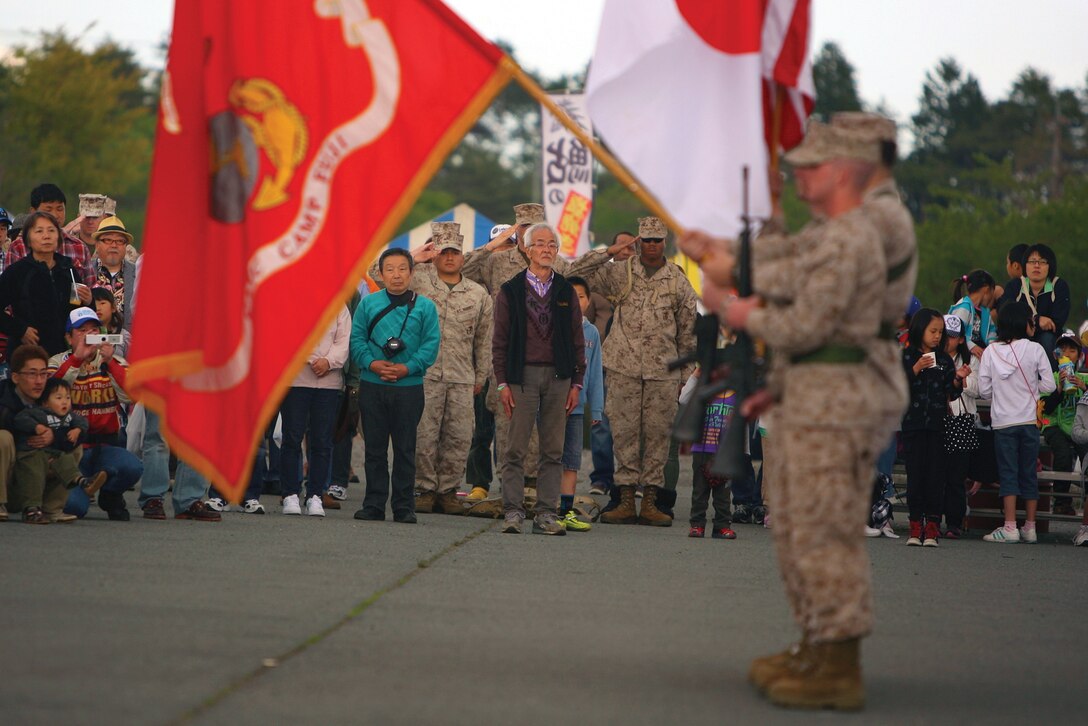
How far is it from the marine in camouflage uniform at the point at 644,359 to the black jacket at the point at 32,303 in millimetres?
4472

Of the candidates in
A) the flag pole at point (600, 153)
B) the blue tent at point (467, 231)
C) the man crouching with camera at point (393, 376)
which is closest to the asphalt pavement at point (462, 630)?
the man crouching with camera at point (393, 376)

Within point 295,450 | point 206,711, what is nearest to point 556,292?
point 295,450

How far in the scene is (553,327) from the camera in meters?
12.0

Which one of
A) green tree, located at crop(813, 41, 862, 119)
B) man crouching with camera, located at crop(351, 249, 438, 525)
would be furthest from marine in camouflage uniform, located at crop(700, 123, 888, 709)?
green tree, located at crop(813, 41, 862, 119)

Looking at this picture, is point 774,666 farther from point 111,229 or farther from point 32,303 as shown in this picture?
point 111,229

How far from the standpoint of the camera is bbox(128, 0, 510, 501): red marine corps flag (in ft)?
21.3

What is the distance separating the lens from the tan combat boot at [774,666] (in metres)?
5.91

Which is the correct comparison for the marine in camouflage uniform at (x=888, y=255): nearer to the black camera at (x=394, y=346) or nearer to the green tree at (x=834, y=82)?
the black camera at (x=394, y=346)

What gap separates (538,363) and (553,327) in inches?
12.2

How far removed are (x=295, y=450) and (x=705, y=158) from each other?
6578 mm

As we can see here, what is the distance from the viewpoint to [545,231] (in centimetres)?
1216

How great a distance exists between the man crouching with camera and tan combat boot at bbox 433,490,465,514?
0.74 meters

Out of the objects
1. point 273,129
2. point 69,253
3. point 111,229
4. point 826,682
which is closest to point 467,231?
point 111,229

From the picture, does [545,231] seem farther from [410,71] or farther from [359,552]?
[410,71]
